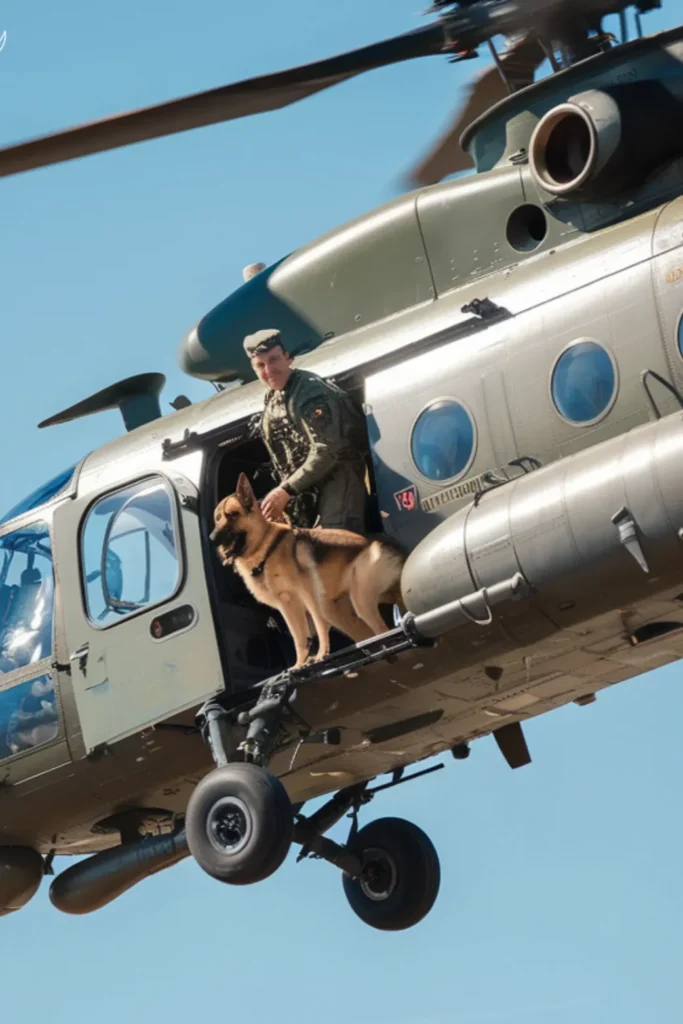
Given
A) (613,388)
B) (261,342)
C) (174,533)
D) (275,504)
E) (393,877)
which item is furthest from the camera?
(393,877)

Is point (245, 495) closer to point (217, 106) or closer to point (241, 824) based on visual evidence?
point (241, 824)

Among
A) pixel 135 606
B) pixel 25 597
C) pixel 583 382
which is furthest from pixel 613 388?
pixel 25 597

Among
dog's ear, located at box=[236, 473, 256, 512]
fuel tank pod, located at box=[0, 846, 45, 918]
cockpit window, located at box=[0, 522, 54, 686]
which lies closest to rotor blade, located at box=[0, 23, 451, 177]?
dog's ear, located at box=[236, 473, 256, 512]

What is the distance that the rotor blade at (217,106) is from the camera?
10562 millimetres

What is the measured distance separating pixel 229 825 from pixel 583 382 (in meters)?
3.03

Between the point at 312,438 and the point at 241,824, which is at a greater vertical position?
the point at 312,438

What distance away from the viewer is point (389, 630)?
11.0 m

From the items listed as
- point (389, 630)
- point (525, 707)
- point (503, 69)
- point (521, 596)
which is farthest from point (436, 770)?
point (503, 69)

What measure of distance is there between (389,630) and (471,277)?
2144 millimetres

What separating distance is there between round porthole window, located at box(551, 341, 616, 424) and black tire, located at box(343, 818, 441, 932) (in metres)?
3.82

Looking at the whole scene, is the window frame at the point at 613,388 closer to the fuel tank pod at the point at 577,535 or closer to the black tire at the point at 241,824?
the fuel tank pod at the point at 577,535

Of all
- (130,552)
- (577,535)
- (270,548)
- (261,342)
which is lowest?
(577,535)

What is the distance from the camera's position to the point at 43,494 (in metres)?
12.9

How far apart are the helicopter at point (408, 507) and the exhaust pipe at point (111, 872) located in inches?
0.9
